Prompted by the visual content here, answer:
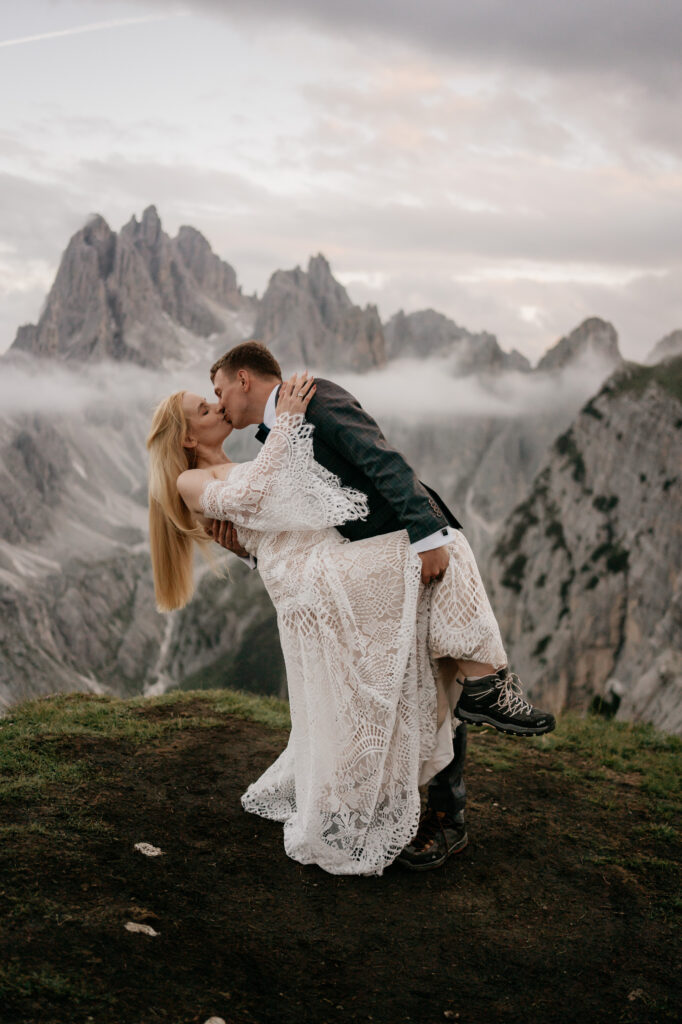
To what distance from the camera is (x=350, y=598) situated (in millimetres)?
5676

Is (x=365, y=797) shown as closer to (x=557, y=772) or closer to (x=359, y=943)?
(x=359, y=943)

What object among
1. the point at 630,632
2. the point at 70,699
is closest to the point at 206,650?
the point at 630,632

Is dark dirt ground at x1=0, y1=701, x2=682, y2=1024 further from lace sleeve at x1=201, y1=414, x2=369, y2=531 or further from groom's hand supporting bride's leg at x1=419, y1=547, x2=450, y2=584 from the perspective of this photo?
lace sleeve at x1=201, y1=414, x2=369, y2=531

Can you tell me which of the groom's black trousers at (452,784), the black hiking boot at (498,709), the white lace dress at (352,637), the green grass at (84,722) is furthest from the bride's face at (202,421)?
the green grass at (84,722)

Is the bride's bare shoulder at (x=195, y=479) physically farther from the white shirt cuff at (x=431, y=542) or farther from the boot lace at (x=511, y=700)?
the boot lace at (x=511, y=700)

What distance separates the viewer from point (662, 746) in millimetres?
9414

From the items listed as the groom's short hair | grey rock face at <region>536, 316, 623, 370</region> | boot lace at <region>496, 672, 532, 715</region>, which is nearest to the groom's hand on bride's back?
the groom's short hair

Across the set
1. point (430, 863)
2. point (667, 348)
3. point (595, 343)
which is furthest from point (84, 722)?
point (595, 343)

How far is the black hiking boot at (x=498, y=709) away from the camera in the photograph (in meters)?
5.49

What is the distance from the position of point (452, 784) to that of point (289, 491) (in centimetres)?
281

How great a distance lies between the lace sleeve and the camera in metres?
5.53

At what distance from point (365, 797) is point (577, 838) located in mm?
2194

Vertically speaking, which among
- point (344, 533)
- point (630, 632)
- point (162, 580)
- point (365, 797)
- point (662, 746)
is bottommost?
point (630, 632)

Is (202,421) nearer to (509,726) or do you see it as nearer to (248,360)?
(248,360)
